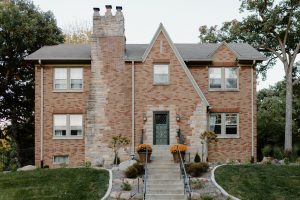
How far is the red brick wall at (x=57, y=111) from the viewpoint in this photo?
94.9ft

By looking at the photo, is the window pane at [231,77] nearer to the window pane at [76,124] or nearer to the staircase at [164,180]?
the staircase at [164,180]

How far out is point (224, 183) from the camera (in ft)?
67.3

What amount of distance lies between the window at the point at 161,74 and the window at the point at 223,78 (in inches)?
125

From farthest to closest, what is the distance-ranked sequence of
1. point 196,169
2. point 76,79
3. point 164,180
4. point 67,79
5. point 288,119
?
point 288,119, point 76,79, point 67,79, point 196,169, point 164,180

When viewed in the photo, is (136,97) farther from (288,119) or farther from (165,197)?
(288,119)

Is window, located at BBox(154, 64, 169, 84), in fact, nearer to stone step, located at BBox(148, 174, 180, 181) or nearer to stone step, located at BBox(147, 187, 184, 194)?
stone step, located at BBox(148, 174, 180, 181)

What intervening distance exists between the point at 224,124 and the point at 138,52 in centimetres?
726

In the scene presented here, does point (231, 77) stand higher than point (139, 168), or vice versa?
point (231, 77)

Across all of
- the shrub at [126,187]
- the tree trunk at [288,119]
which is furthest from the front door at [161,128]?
the tree trunk at [288,119]

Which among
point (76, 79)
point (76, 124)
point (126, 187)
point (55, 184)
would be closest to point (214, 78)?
point (76, 79)

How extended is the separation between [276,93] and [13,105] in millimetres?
26140

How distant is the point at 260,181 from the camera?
21.0 meters

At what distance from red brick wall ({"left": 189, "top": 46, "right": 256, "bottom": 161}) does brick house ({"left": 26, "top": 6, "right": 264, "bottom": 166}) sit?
0.06m

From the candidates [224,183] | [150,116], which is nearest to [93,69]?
[150,116]
